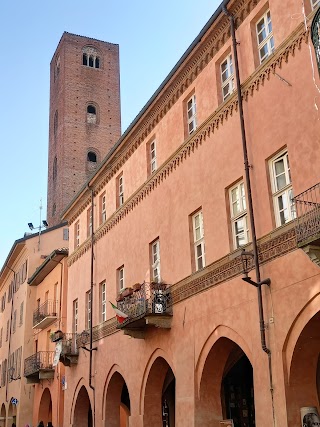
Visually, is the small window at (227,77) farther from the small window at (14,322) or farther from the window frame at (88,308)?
the small window at (14,322)

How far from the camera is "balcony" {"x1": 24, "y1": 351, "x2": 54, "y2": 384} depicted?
94.2 ft

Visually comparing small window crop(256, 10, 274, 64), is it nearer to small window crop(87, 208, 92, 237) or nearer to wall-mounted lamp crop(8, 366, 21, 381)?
small window crop(87, 208, 92, 237)

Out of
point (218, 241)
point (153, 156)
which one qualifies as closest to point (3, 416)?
point (153, 156)

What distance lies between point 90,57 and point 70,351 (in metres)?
40.6

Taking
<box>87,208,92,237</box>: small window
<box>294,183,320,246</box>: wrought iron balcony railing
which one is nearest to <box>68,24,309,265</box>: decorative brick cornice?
<box>87,208,92,237</box>: small window

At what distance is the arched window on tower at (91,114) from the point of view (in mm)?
55094

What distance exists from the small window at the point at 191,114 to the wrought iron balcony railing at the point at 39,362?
16.6m

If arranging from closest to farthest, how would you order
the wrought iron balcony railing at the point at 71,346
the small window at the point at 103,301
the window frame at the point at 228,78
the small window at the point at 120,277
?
the window frame at the point at 228,78 < the small window at the point at 120,277 < the small window at the point at 103,301 < the wrought iron balcony railing at the point at 71,346

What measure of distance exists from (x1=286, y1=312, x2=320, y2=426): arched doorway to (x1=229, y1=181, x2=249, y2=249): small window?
9.58 ft

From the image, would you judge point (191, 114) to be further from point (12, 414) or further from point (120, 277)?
point (12, 414)

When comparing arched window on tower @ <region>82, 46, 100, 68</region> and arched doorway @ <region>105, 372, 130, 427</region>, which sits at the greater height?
arched window on tower @ <region>82, 46, 100, 68</region>

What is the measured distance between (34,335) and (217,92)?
23.4 metres

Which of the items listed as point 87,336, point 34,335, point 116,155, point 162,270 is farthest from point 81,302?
point 34,335

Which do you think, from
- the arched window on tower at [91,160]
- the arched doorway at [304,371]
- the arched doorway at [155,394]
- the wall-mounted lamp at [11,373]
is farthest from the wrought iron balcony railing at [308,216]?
the arched window on tower at [91,160]
